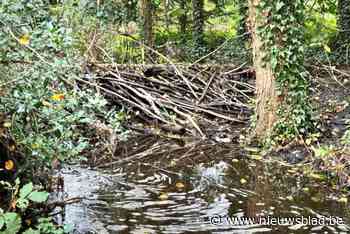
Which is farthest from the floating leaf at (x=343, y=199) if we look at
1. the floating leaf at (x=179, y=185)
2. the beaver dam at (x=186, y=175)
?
the floating leaf at (x=179, y=185)

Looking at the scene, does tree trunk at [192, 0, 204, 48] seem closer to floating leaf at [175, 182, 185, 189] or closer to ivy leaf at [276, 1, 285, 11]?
ivy leaf at [276, 1, 285, 11]

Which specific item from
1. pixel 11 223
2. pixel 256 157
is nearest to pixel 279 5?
pixel 256 157

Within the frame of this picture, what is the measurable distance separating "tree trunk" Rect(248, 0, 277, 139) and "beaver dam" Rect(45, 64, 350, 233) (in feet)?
1.47

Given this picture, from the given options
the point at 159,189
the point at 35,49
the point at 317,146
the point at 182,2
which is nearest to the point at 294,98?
the point at 317,146

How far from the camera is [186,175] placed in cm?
713

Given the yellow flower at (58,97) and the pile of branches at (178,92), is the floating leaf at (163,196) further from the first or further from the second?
the pile of branches at (178,92)

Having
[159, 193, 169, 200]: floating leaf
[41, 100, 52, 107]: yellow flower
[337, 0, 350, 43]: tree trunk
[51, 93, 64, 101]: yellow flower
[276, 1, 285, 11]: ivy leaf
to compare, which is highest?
[337, 0, 350, 43]: tree trunk

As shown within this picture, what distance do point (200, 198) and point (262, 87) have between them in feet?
9.92

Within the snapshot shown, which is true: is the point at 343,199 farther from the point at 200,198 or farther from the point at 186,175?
the point at 186,175

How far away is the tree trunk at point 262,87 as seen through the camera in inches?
327

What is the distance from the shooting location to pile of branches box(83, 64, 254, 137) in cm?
1020

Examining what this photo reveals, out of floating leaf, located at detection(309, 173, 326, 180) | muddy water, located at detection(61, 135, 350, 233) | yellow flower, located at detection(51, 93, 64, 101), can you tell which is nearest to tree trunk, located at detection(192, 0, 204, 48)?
muddy water, located at detection(61, 135, 350, 233)

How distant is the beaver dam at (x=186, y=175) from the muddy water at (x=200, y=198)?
11mm

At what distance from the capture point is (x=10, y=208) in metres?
4.11
